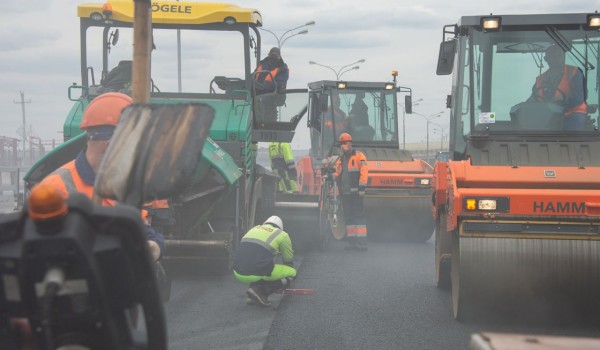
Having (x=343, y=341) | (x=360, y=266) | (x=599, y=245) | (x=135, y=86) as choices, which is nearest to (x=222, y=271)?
(x=360, y=266)

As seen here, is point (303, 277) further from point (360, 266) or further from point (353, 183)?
point (353, 183)

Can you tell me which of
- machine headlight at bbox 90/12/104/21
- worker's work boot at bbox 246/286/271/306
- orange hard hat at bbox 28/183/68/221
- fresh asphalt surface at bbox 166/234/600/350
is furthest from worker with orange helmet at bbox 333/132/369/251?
orange hard hat at bbox 28/183/68/221

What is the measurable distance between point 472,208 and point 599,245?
93 cm

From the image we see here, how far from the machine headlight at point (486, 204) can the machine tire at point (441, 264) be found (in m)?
1.66

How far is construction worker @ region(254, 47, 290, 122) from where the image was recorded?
9914 millimetres

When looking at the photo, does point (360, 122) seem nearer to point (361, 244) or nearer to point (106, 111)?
point (361, 244)

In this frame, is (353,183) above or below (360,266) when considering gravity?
above

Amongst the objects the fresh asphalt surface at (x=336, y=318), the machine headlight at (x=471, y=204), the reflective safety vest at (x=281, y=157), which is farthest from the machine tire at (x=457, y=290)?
the reflective safety vest at (x=281, y=157)

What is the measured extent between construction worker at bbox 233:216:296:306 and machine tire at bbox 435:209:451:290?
1.48m

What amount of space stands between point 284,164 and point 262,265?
23.6 feet

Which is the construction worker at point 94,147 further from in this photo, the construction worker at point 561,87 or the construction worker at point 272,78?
the construction worker at point 272,78

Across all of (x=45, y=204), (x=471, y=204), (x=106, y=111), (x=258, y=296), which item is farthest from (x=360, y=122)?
(x=45, y=204)

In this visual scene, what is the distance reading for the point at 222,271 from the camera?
9.43 m

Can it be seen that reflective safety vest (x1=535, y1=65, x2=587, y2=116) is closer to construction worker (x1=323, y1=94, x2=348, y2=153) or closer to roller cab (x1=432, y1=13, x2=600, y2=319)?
roller cab (x1=432, y1=13, x2=600, y2=319)
